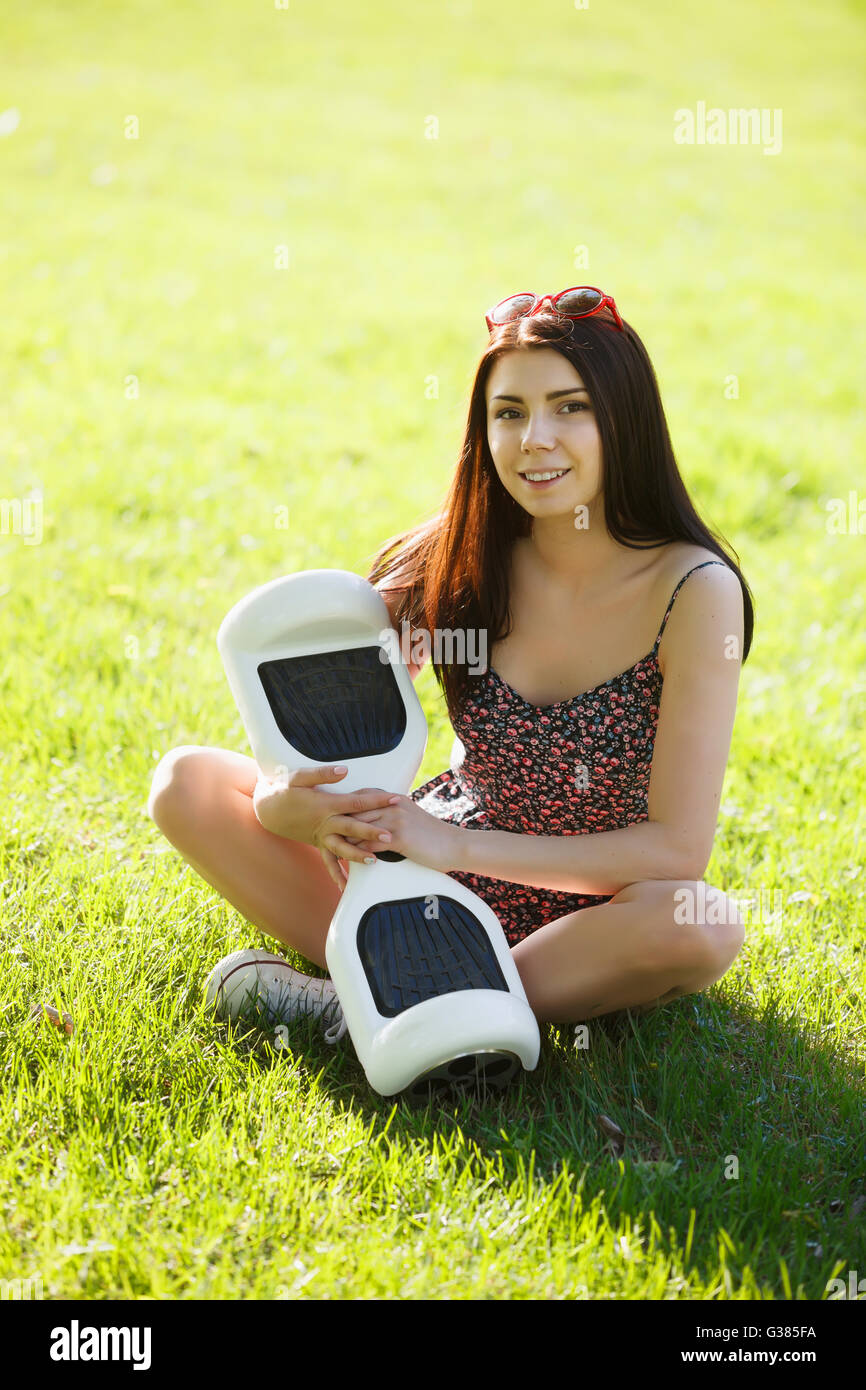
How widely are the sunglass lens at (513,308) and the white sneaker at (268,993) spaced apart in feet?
→ 3.91

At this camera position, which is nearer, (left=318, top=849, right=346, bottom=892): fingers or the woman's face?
the woman's face

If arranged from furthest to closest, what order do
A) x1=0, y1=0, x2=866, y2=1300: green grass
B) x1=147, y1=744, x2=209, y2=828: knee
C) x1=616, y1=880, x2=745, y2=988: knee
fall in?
x1=147, y1=744, x2=209, y2=828: knee < x1=616, y1=880, x2=745, y2=988: knee < x1=0, y1=0, x2=866, y2=1300: green grass

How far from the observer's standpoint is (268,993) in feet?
7.37

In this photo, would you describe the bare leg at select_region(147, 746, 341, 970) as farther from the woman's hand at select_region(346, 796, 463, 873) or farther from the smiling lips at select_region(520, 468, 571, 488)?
the smiling lips at select_region(520, 468, 571, 488)

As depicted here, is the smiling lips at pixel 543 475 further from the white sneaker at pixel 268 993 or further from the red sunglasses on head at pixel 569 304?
the white sneaker at pixel 268 993

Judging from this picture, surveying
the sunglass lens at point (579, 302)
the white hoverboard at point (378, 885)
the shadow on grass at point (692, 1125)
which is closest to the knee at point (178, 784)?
the white hoverboard at point (378, 885)

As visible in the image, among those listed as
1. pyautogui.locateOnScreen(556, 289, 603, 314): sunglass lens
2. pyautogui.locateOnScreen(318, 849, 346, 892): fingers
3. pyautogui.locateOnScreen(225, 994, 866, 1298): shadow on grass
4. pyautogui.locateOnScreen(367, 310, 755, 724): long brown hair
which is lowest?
pyautogui.locateOnScreen(225, 994, 866, 1298): shadow on grass

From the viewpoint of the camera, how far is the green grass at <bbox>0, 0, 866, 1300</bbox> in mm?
1823

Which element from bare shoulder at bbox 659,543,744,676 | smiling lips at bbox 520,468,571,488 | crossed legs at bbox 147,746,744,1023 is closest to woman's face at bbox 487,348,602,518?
smiling lips at bbox 520,468,571,488

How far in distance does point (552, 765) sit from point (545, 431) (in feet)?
1.90

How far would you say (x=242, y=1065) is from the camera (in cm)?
210

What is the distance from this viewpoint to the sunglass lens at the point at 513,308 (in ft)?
6.97
